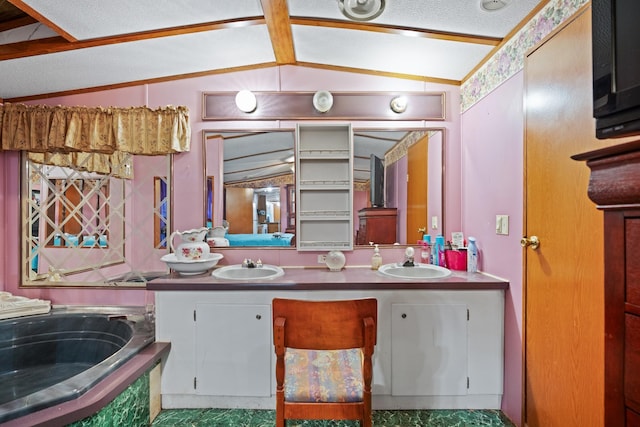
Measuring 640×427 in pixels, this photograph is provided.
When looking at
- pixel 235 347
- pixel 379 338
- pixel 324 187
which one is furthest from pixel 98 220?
pixel 379 338

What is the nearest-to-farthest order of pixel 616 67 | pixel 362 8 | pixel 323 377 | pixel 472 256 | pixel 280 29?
pixel 616 67 < pixel 323 377 < pixel 362 8 < pixel 280 29 < pixel 472 256

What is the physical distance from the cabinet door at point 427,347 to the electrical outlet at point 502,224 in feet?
1.66

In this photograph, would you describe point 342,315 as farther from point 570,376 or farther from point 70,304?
point 70,304

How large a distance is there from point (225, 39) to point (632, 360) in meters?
2.32

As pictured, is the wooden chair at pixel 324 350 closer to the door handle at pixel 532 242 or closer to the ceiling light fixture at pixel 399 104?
the door handle at pixel 532 242

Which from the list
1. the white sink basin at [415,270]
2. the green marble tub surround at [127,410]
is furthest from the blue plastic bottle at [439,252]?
the green marble tub surround at [127,410]

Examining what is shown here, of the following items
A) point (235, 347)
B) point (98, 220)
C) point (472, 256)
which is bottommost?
point (235, 347)

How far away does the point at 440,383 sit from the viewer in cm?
189

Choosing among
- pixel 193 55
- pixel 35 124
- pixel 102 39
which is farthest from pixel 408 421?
pixel 35 124

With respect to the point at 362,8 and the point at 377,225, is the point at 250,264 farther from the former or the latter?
the point at 362,8

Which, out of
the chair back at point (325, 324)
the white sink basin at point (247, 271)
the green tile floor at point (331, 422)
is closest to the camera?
the chair back at point (325, 324)

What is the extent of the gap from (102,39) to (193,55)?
20.2 inches

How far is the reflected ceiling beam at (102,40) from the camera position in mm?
1854

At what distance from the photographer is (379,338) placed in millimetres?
1865
